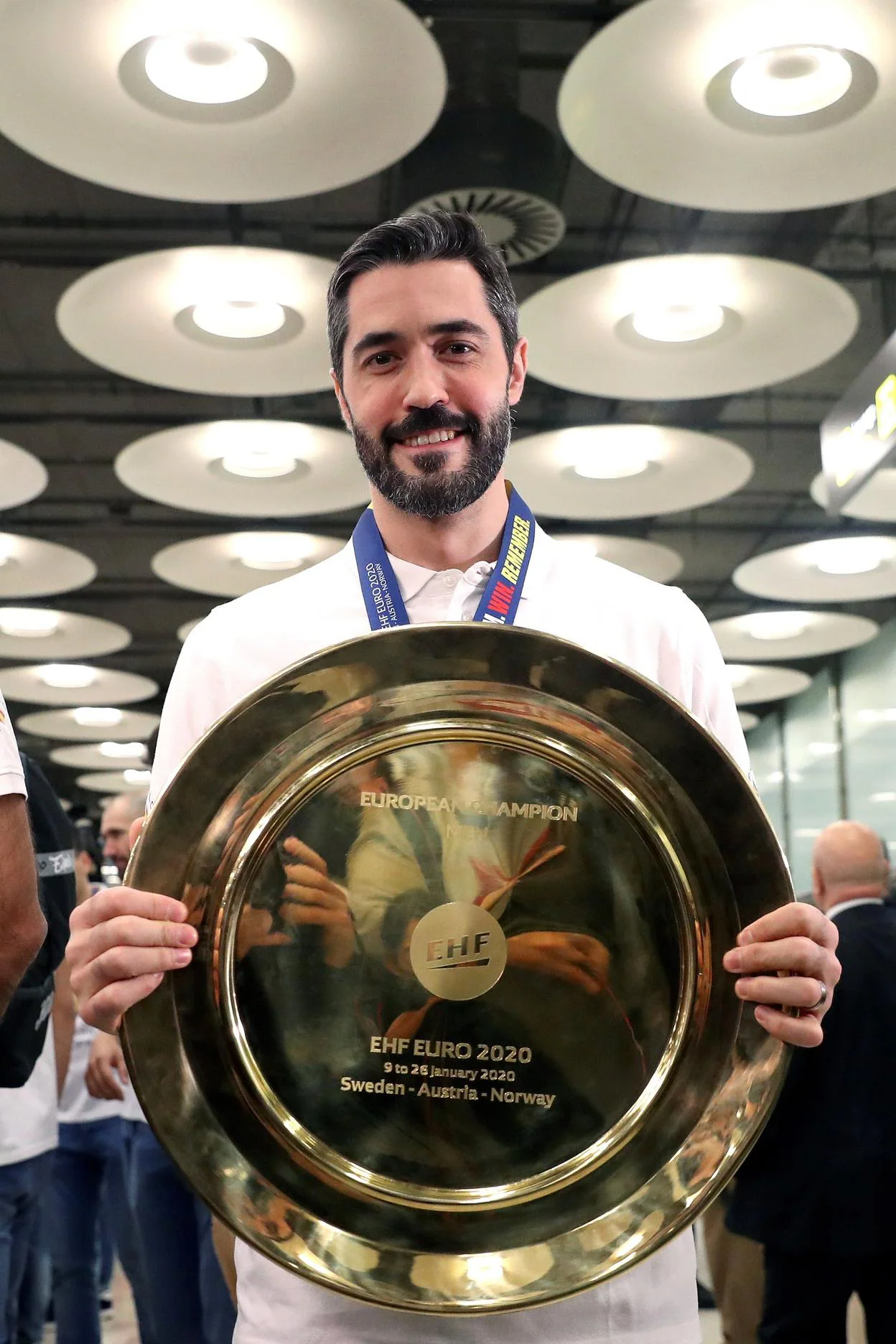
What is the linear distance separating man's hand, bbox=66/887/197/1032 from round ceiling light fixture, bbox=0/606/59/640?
10.2 meters

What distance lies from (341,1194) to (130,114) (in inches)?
150

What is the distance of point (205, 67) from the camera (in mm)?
4102

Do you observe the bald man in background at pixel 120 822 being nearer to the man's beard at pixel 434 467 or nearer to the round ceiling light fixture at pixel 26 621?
the man's beard at pixel 434 467

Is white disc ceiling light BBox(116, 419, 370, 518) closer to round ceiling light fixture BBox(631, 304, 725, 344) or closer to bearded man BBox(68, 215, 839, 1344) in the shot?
round ceiling light fixture BBox(631, 304, 725, 344)

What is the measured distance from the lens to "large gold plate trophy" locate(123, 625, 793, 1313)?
3.72 ft

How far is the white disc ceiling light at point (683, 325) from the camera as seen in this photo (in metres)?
5.52

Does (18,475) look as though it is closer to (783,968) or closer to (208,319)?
(208,319)

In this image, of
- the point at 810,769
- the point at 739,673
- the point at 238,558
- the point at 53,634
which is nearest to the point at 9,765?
the point at 238,558

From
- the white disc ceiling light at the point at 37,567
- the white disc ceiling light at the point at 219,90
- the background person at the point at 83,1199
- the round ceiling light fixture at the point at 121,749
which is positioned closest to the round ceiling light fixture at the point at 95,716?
the round ceiling light fixture at the point at 121,749

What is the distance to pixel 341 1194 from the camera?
3.74ft

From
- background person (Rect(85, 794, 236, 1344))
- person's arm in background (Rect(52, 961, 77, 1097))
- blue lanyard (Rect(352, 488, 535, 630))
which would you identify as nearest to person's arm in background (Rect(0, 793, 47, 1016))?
blue lanyard (Rect(352, 488, 535, 630))

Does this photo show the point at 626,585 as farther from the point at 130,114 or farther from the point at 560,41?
the point at 560,41

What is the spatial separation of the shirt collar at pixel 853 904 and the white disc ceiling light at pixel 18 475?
188 inches

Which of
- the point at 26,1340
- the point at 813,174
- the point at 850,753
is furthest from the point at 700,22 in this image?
the point at 850,753
